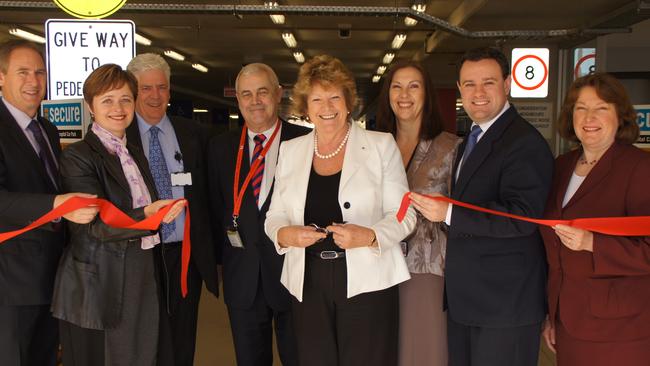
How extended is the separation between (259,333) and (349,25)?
10.3 metres

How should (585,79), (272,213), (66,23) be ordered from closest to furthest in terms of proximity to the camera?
(585,79) < (272,213) < (66,23)

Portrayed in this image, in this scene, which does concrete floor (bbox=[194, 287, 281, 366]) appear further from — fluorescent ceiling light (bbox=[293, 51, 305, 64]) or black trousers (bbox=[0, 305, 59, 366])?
fluorescent ceiling light (bbox=[293, 51, 305, 64])

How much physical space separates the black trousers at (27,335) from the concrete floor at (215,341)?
5.54 ft

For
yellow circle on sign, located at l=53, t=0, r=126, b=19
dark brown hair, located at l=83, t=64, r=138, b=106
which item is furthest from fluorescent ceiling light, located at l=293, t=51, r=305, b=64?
dark brown hair, located at l=83, t=64, r=138, b=106

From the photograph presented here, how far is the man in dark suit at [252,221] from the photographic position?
309cm

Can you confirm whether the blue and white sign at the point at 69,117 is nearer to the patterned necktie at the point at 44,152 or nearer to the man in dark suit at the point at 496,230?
the patterned necktie at the point at 44,152

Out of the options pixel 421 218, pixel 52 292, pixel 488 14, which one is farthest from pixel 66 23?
pixel 488 14

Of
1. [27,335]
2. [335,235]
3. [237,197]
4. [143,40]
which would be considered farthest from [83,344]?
[143,40]

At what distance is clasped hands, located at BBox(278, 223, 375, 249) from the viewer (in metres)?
2.23

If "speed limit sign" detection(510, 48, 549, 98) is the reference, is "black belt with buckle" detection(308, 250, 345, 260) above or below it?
below

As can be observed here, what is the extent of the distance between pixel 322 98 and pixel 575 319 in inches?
55.8

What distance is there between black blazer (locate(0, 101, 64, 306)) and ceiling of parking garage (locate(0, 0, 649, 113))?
6.79 m

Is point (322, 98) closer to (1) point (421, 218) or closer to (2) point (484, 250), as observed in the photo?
(1) point (421, 218)

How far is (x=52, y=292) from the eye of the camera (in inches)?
105
